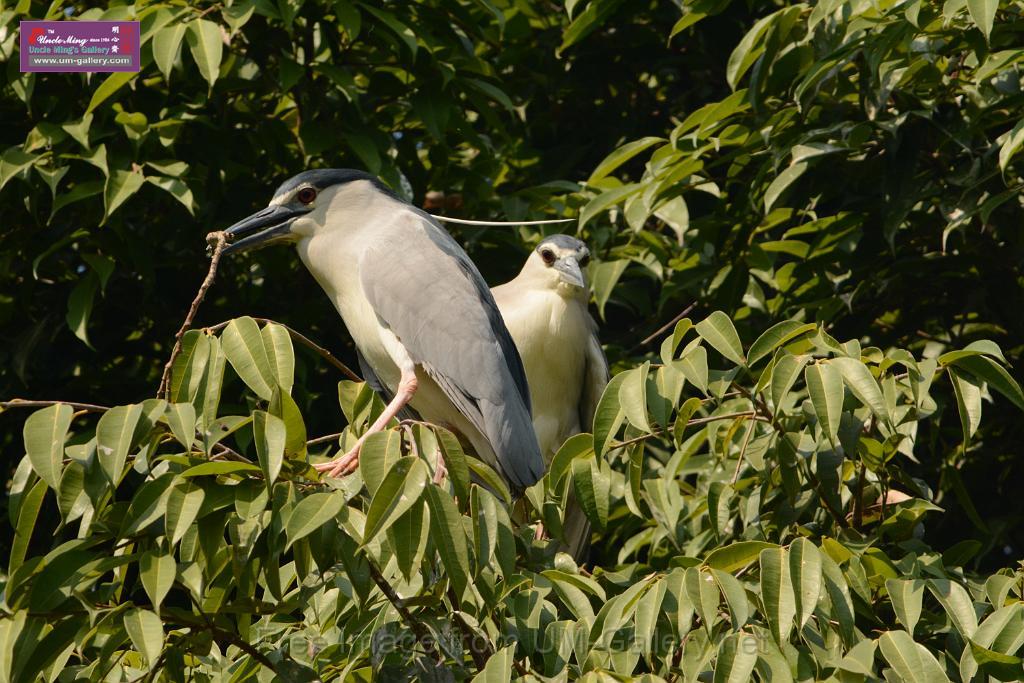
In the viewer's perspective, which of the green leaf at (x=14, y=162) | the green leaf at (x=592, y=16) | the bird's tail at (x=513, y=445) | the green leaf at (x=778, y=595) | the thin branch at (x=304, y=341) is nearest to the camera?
the green leaf at (x=778, y=595)

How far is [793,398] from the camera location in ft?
8.74

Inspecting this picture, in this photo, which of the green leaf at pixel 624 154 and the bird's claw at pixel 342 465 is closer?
the bird's claw at pixel 342 465

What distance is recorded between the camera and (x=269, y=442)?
1.45m

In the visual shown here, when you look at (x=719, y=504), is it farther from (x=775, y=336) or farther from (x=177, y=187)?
(x=177, y=187)

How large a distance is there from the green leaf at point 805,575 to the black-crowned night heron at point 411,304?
35.9 inches

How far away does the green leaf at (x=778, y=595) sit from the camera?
5.32ft

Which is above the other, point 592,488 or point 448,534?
point 448,534

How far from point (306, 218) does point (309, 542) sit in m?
1.39

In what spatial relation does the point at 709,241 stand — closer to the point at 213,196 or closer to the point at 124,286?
the point at 213,196

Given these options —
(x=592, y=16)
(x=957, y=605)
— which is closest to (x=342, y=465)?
(x=957, y=605)

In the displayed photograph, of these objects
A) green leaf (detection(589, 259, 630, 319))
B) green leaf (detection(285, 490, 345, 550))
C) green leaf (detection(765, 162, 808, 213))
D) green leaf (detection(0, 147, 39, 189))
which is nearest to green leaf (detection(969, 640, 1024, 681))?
green leaf (detection(285, 490, 345, 550))

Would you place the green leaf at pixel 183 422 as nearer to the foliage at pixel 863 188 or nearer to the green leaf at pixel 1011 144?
the foliage at pixel 863 188

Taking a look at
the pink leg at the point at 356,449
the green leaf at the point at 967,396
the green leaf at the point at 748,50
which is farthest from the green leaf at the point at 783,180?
the pink leg at the point at 356,449

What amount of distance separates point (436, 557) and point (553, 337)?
167 centimetres
